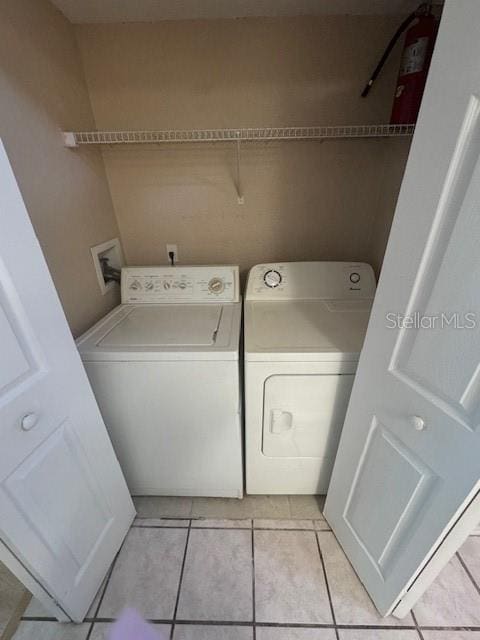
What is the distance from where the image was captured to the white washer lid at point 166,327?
49.6 inches

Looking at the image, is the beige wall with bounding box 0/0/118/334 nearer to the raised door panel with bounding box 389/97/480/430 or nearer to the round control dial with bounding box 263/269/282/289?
the round control dial with bounding box 263/269/282/289

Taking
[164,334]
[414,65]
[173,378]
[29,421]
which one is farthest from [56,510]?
[414,65]

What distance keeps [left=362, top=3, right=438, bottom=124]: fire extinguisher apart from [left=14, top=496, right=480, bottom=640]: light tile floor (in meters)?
2.17

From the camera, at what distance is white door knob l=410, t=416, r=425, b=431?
81cm

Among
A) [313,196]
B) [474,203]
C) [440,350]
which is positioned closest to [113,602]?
[440,350]

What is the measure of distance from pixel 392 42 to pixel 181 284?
1.62 metres

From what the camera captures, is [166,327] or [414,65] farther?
[166,327]

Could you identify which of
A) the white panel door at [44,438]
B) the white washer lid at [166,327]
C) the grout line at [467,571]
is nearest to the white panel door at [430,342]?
the grout line at [467,571]

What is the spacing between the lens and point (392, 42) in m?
1.31

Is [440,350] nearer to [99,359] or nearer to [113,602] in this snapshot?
[99,359]

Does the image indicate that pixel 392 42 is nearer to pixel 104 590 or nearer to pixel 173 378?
pixel 173 378

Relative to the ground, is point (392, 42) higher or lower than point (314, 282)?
higher

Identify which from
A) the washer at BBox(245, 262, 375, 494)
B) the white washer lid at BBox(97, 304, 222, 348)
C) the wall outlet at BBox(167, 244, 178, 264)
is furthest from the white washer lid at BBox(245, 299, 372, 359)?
the wall outlet at BBox(167, 244, 178, 264)

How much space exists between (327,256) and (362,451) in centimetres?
127
